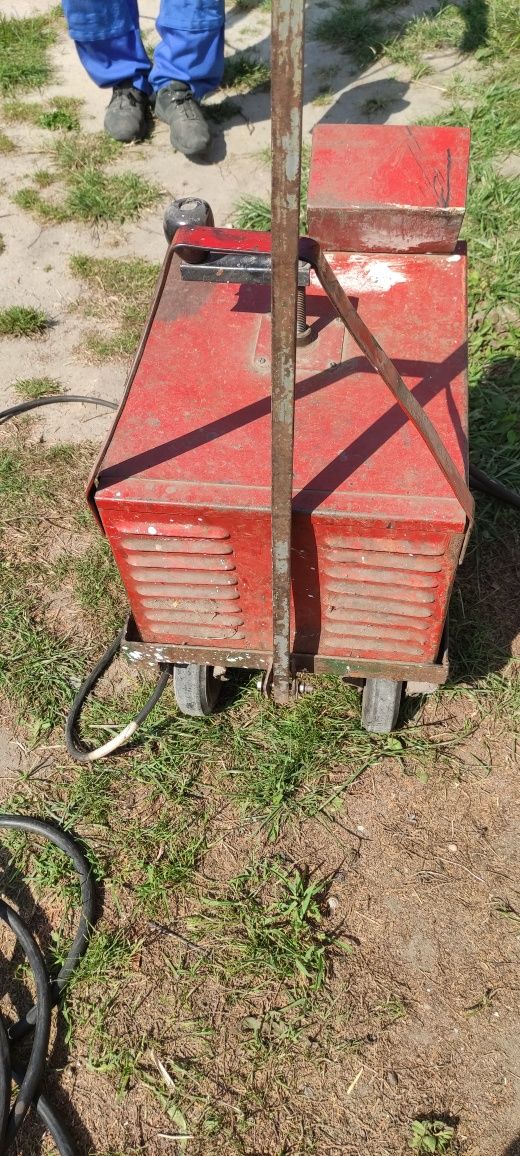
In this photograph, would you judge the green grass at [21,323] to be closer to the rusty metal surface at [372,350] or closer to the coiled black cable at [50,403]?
the coiled black cable at [50,403]

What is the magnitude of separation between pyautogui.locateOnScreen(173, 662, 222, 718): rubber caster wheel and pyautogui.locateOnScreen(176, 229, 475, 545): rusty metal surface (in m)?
0.89

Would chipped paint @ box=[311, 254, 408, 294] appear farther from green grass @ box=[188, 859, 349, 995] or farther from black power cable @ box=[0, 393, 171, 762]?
green grass @ box=[188, 859, 349, 995]

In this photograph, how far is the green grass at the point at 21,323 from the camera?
13.0ft

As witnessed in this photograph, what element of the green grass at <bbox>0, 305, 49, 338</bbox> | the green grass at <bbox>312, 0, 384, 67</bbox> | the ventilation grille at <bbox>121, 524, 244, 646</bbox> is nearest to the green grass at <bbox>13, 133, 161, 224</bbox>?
the green grass at <bbox>0, 305, 49, 338</bbox>

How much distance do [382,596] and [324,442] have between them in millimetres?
384

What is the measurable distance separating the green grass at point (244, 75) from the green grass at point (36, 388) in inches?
103

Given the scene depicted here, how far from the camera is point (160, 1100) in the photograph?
2.09 meters

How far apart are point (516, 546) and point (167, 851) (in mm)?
1618

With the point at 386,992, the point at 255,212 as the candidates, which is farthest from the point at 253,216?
the point at 386,992

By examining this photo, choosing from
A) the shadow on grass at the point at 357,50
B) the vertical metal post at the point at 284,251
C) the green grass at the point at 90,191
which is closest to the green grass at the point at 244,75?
the shadow on grass at the point at 357,50

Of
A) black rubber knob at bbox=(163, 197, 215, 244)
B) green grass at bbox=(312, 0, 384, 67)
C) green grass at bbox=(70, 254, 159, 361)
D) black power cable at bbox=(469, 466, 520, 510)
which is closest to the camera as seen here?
black rubber knob at bbox=(163, 197, 215, 244)

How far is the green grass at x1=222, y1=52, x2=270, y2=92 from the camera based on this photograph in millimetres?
5219

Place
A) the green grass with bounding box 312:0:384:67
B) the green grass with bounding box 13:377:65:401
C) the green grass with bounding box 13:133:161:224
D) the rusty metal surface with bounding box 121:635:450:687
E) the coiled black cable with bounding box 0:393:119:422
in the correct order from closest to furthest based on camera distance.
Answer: the rusty metal surface with bounding box 121:635:450:687 → the coiled black cable with bounding box 0:393:119:422 → the green grass with bounding box 13:377:65:401 → the green grass with bounding box 13:133:161:224 → the green grass with bounding box 312:0:384:67

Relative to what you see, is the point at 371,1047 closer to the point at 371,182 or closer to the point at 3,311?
the point at 371,182
